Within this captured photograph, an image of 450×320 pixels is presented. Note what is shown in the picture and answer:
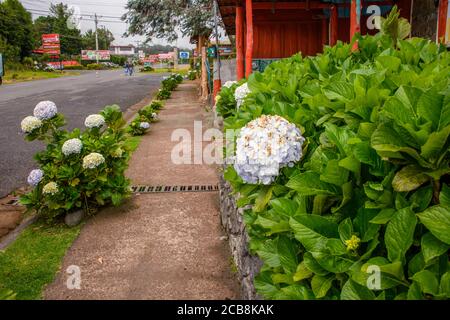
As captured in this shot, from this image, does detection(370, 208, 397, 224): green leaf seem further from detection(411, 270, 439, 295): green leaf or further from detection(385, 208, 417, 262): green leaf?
detection(411, 270, 439, 295): green leaf

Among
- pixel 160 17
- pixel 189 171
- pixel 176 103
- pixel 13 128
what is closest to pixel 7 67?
pixel 160 17

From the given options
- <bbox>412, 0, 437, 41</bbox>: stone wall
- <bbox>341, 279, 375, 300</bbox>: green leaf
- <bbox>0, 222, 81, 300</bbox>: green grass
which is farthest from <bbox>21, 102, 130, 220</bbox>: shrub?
<bbox>412, 0, 437, 41</bbox>: stone wall

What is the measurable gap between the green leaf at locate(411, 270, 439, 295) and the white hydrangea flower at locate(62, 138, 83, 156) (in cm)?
432

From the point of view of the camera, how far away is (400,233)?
1379mm

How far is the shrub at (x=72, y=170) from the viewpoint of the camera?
4.96 metres

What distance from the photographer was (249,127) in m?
2.22

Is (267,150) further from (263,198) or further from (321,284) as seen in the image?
(321,284)

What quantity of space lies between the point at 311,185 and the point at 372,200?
0.78 ft

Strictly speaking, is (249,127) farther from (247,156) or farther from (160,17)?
(160,17)

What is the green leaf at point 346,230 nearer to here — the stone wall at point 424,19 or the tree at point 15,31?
the stone wall at point 424,19

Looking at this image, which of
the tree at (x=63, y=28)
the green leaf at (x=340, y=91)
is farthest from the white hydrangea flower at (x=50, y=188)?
the tree at (x=63, y=28)

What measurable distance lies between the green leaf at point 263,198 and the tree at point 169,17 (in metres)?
19.6

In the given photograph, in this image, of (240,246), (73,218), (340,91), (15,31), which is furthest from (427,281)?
(15,31)

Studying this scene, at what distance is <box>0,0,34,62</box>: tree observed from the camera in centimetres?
5294
